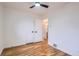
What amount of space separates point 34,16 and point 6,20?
1393mm

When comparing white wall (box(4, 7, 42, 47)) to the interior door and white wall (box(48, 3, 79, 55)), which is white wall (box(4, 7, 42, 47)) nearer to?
the interior door

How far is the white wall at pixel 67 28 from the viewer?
7.96 feet

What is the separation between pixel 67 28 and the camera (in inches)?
108

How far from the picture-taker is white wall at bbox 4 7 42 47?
3.43m

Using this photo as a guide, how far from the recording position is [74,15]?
2.46 meters

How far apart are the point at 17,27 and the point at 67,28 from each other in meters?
2.01

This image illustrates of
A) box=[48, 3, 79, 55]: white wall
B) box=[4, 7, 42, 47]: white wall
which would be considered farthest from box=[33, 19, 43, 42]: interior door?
box=[48, 3, 79, 55]: white wall

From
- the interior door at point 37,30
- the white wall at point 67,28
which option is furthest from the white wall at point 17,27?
the white wall at point 67,28

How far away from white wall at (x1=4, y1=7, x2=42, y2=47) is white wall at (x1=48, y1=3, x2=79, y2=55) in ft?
3.61

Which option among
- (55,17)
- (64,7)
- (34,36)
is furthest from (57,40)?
(34,36)

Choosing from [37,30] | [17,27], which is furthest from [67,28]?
[37,30]

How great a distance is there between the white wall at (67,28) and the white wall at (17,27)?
43.4 inches

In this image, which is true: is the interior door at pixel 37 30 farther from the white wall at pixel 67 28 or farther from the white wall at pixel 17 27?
Result: the white wall at pixel 67 28

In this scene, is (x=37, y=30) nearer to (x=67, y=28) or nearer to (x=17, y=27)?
(x=17, y=27)
